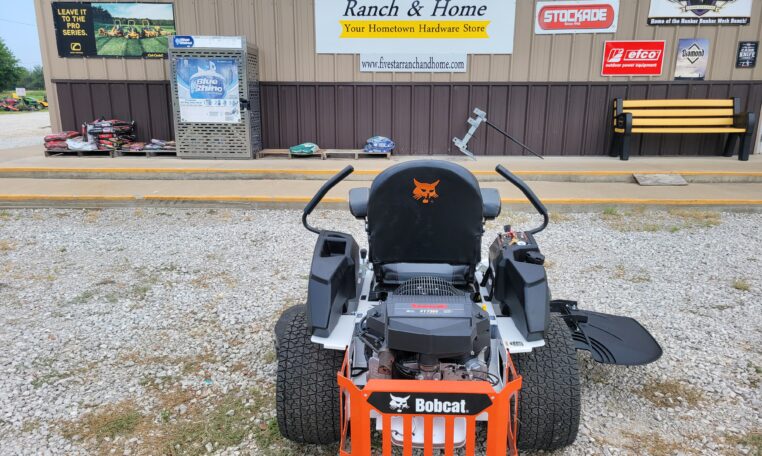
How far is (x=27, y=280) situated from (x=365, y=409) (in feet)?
12.7

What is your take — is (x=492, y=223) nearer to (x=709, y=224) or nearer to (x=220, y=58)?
(x=709, y=224)

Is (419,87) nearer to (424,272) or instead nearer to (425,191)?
(424,272)

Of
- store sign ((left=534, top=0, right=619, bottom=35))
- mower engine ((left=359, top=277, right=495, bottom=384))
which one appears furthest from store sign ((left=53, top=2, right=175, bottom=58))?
mower engine ((left=359, top=277, right=495, bottom=384))

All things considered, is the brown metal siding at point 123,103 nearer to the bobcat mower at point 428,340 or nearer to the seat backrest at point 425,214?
the bobcat mower at point 428,340

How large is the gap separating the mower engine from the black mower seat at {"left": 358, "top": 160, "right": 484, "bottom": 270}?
25 centimetres

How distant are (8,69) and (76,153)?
158 feet

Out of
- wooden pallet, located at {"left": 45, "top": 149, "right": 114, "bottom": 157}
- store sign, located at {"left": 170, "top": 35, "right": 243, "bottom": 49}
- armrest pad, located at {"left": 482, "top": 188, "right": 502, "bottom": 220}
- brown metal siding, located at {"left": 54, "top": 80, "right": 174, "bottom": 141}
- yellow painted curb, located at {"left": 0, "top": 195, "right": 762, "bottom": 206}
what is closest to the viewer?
armrest pad, located at {"left": 482, "top": 188, "right": 502, "bottom": 220}

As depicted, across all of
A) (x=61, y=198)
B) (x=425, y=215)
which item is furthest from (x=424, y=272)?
(x=61, y=198)

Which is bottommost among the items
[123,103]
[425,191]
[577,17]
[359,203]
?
[359,203]

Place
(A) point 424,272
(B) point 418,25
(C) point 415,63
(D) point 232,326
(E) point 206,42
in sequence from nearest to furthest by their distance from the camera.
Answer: (A) point 424,272, (D) point 232,326, (E) point 206,42, (B) point 418,25, (C) point 415,63

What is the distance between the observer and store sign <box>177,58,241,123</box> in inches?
336

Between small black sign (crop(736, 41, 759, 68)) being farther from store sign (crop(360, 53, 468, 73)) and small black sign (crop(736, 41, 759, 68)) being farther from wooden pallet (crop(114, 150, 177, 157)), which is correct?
wooden pallet (crop(114, 150, 177, 157))

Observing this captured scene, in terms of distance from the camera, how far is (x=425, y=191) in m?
2.19

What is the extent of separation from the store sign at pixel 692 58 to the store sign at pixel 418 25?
9.42ft
